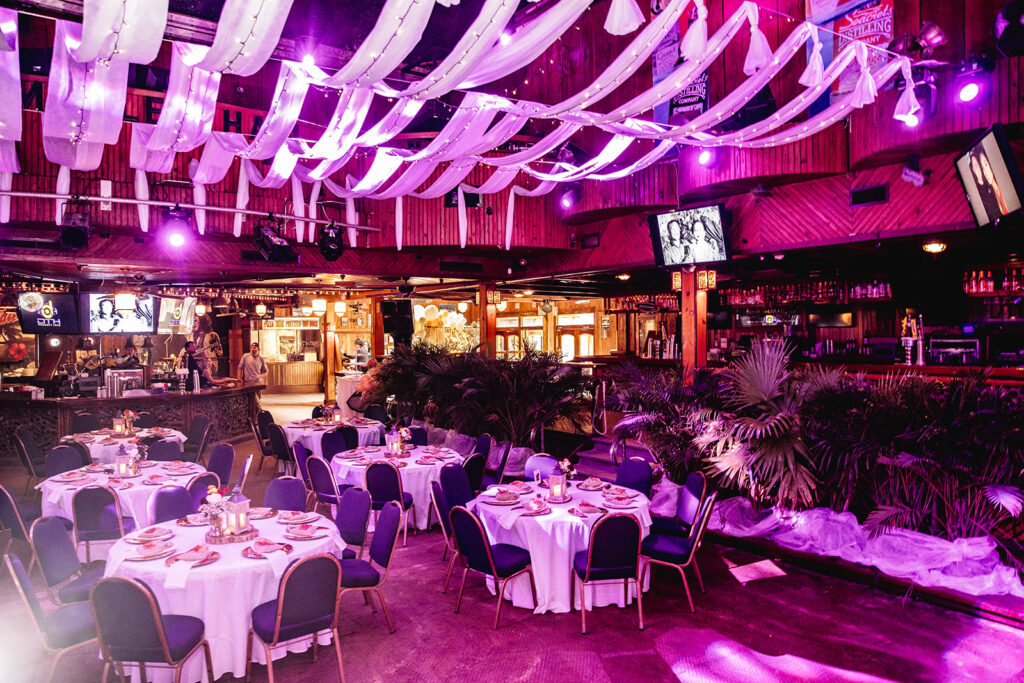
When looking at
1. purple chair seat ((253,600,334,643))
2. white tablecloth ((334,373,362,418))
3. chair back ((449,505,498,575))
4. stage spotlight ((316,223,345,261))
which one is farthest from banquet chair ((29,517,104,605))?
white tablecloth ((334,373,362,418))

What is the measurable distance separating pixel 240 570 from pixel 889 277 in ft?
35.4

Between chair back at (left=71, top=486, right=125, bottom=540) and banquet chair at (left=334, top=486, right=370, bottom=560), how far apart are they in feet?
6.32

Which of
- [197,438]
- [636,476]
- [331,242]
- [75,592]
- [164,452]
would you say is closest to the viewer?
[75,592]

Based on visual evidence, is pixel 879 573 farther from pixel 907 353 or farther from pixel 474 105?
pixel 907 353

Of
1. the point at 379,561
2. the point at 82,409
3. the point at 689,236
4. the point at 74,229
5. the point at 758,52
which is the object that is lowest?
the point at 379,561

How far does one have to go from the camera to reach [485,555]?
455 centimetres

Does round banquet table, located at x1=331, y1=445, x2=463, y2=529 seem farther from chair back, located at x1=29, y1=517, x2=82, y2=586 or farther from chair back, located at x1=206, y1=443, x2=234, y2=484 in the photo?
chair back, located at x1=29, y1=517, x2=82, y2=586

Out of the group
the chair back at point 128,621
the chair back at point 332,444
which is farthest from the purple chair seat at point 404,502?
the chair back at point 128,621

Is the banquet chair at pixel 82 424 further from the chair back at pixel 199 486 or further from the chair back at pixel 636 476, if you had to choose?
the chair back at pixel 636 476

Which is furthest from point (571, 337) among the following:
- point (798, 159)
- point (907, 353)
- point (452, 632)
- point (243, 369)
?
point (452, 632)

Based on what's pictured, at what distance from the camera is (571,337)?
70.8 feet

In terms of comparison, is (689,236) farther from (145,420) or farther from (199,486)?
(145,420)

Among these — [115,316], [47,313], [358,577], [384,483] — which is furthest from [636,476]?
[47,313]

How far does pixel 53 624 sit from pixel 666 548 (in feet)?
13.1
